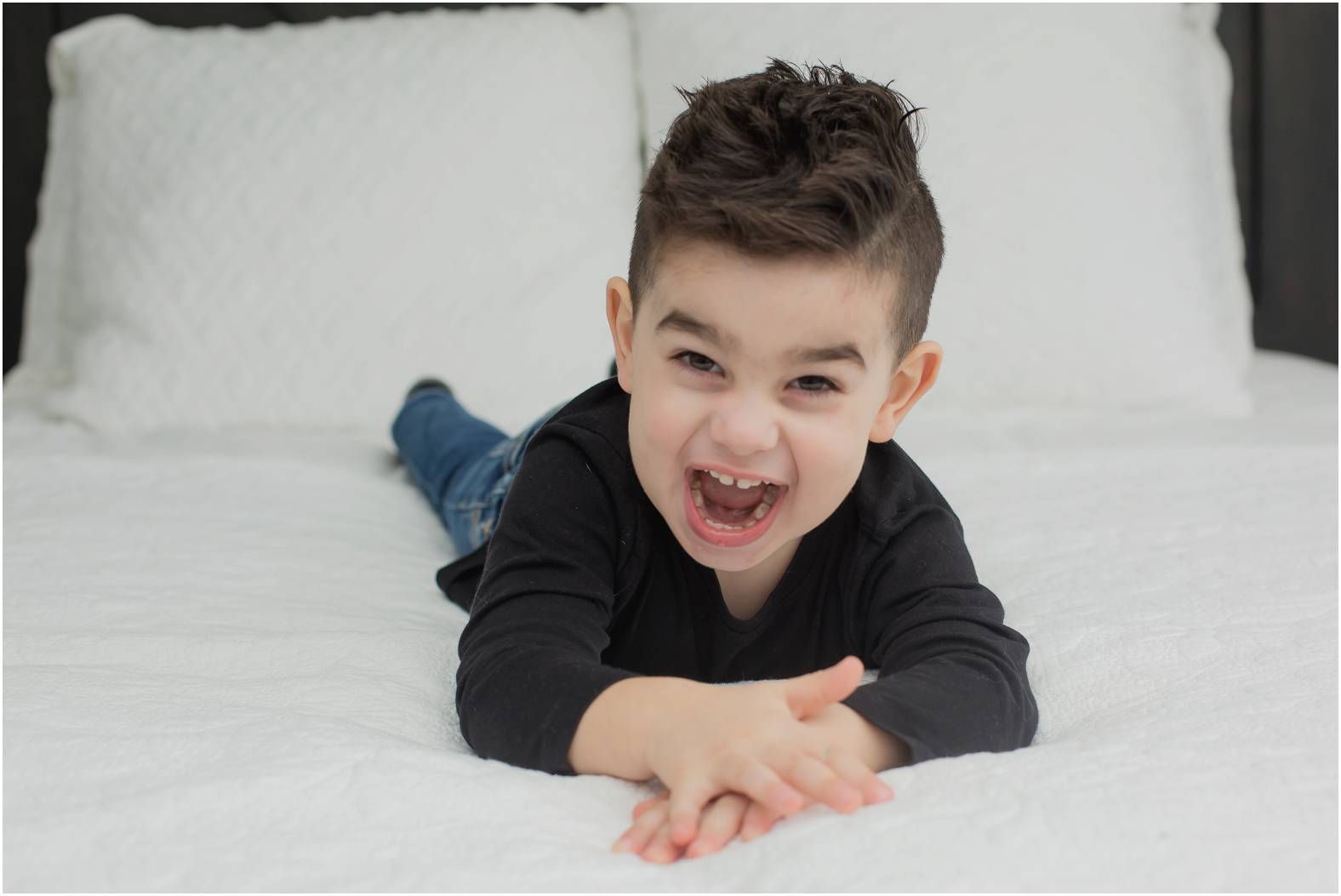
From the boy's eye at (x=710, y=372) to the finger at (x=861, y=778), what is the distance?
0.25 metres

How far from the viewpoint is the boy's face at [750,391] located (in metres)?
0.81

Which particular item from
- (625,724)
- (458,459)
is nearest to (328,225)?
(458,459)

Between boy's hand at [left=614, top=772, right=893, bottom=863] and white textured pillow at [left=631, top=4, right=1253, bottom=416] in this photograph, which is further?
white textured pillow at [left=631, top=4, right=1253, bottom=416]

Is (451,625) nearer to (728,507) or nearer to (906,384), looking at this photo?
(728,507)

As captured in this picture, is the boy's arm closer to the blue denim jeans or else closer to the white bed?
the white bed

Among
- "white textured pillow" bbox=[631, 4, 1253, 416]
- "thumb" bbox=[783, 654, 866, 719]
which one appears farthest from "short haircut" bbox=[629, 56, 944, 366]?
"white textured pillow" bbox=[631, 4, 1253, 416]

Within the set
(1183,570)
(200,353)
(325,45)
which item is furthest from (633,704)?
(325,45)

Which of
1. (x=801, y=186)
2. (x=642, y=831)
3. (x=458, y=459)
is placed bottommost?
(x=458, y=459)

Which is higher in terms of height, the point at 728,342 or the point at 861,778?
the point at 728,342

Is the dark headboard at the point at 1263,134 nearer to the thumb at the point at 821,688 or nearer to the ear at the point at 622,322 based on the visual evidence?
the ear at the point at 622,322

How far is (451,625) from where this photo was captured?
3.52ft

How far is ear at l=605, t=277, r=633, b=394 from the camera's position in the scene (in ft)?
3.12

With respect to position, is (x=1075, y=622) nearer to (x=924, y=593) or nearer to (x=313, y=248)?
(x=924, y=593)

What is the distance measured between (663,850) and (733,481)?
288 mm
